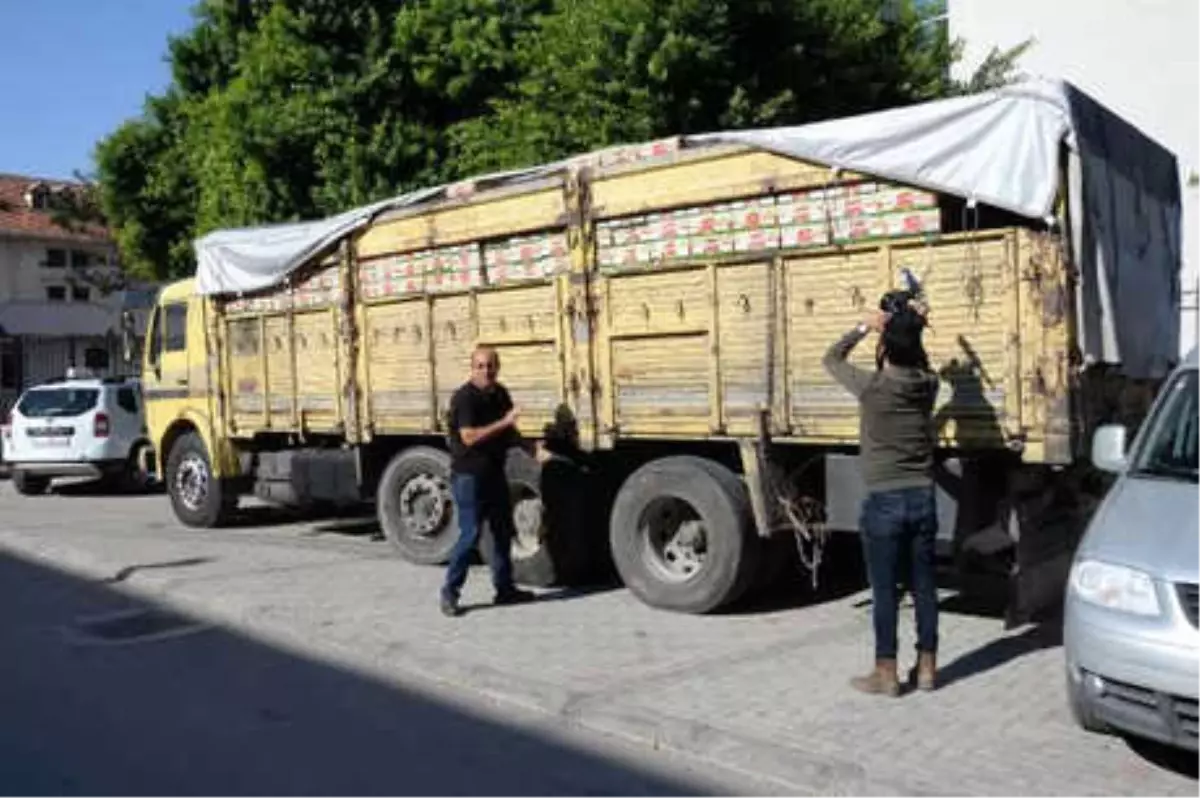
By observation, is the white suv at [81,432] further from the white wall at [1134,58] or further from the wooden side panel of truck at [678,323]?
the white wall at [1134,58]

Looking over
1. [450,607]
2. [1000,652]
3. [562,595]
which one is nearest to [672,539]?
[562,595]

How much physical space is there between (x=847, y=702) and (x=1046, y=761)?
3.62 ft

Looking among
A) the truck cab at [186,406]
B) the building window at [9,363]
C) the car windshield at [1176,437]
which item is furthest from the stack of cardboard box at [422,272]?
the building window at [9,363]

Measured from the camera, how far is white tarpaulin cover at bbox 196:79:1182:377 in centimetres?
683

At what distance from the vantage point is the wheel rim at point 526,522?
376 inches

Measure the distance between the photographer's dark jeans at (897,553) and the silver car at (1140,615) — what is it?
0.90m

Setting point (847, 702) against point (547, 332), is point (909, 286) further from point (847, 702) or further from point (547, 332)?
point (547, 332)

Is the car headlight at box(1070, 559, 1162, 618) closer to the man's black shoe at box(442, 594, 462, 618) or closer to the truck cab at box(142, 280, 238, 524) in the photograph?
the man's black shoe at box(442, 594, 462, 618)

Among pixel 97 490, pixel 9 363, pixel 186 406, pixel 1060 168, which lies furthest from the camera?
pixel 9 363

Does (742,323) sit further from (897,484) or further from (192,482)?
(192,482)

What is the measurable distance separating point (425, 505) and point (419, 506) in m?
0.07

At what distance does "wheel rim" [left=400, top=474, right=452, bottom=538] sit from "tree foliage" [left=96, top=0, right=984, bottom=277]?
162 inches

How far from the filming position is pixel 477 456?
8.62 metres

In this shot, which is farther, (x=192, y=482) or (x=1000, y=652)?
(x=192, y=482)
